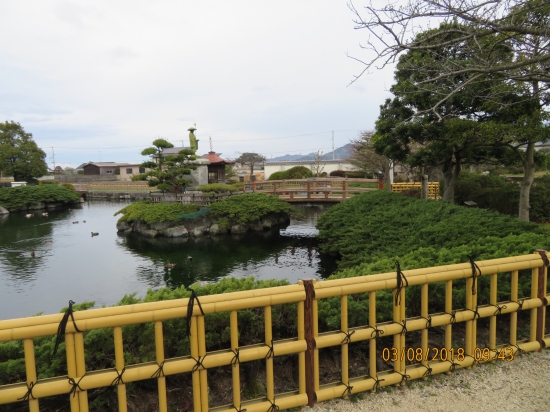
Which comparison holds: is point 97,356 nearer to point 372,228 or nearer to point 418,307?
point 418,307

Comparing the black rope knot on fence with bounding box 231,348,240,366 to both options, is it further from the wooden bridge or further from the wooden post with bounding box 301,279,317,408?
the wooden bridge

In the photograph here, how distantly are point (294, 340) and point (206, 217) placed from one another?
16.0 meters

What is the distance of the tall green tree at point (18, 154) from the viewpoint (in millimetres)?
35656

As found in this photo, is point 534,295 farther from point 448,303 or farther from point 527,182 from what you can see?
point 527,182

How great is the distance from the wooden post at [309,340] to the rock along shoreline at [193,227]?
15695mm

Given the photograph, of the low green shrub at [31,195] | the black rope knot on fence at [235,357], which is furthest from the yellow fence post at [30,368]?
the low green shrub at [31,195]

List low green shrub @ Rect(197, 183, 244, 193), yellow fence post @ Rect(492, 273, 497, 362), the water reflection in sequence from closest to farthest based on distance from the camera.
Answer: yellow fence post @ Rect(492, 273, 497, 362), the water reflection, low green shrub @ Rect(197, 183, 244, 193)

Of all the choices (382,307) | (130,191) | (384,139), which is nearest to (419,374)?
(382,307)

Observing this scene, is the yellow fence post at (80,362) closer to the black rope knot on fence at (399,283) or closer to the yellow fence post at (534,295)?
the black rope knot on fence at (399,283)

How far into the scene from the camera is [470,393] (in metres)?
2.82

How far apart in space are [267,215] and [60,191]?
21.3 meters

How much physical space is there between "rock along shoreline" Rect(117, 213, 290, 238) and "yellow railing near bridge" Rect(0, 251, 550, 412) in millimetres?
15312

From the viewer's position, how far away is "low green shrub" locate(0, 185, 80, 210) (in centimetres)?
2844

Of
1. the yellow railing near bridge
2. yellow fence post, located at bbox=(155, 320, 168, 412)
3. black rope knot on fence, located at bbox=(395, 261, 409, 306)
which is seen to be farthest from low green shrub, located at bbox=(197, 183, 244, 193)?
yellow fence post, located at bbox=(155, 320, 168, 412)
